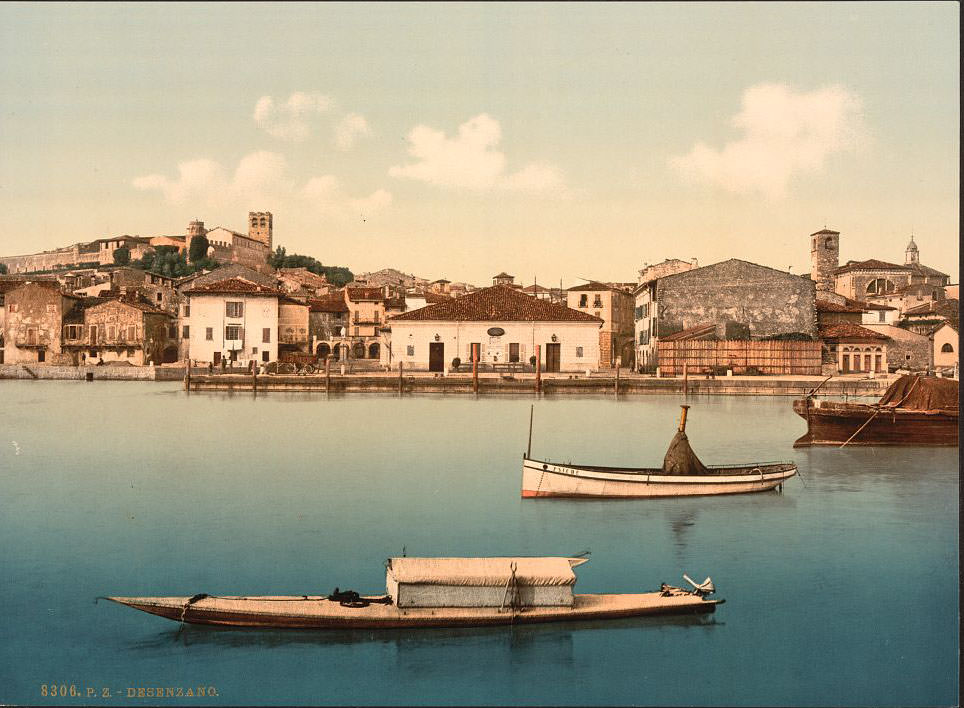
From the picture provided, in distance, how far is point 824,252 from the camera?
38.4 ft

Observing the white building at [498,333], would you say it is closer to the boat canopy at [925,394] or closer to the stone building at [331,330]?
the stone building at [331,330]

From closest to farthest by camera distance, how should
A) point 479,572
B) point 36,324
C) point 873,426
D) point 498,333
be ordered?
1. point 479,572
2. point 873,426
3. point 36,324
4. point 498,333

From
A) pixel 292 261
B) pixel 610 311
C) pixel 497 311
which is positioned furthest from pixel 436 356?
pixel 610 311

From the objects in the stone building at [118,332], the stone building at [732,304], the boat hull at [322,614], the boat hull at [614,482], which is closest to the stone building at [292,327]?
the stone building at [118,332]

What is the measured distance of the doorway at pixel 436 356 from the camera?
28.2 m

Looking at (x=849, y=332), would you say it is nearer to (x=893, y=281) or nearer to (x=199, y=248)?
(x=893, y=281)

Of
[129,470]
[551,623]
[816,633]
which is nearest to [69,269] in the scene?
[129,470]

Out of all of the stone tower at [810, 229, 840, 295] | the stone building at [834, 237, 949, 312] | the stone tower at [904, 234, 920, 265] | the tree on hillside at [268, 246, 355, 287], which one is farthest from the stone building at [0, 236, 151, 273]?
the stone building at [834, 237, 949, 312]

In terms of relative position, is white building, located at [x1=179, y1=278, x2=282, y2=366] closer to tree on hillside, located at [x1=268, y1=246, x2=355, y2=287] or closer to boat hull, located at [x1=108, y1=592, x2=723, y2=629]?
tree on hillside, located at [x1=268, y1=246, x2=355, y2=287]

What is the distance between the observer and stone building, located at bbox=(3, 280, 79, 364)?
813 inches

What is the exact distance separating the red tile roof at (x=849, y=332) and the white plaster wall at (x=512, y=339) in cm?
731

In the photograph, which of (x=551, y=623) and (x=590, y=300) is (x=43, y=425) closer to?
(x=551, y=623)

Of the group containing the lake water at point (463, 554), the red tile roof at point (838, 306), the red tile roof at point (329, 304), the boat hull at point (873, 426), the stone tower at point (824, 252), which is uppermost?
the red tile roof at point (329, 304)

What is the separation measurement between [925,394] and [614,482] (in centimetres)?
654
